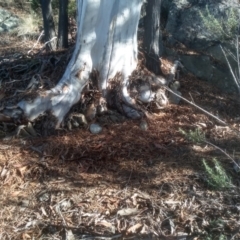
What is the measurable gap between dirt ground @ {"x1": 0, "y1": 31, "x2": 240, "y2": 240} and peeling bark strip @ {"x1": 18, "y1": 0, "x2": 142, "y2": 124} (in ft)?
1.17

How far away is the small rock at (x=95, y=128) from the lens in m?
5.92

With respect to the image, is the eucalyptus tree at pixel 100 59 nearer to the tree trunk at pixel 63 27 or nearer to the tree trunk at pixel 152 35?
the tree trunk at pixel 152 35

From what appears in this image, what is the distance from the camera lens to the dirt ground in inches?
174

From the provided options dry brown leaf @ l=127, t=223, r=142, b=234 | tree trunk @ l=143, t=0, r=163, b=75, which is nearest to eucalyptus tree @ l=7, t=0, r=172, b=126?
tree trunk @ l=143, t=0, r=163, b=75

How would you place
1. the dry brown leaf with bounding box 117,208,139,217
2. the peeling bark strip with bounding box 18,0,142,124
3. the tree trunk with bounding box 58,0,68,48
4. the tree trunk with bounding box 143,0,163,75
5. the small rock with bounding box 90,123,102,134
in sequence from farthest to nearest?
the tree trunk with bounding box 58,0,68,48 < the tree trunk with bounding box 143,0,163,75 < the peeling bark strip with bounding box 18,0,142,124 < the small rock with bounding box 90,123,102,134 < the dry brown leaf with bounding box 117,208,139,217

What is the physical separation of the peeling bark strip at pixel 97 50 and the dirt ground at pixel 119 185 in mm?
358

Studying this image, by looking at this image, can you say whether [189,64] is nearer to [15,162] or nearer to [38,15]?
[15,162]

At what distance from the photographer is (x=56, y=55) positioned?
721 centimetres

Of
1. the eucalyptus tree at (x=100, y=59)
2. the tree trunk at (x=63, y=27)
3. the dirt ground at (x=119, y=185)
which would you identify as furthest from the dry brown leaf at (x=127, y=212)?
the tree trunk at (x=63, y=27)

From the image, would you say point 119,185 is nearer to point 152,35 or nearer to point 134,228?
point 134,228

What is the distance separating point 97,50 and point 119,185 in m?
2.01

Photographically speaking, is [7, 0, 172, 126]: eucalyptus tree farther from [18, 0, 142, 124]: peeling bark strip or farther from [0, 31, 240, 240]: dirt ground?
[0, 31, 240, 240]: dirt ground

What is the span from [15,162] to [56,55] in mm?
2374

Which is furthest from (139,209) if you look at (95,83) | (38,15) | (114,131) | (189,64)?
(38,15)
